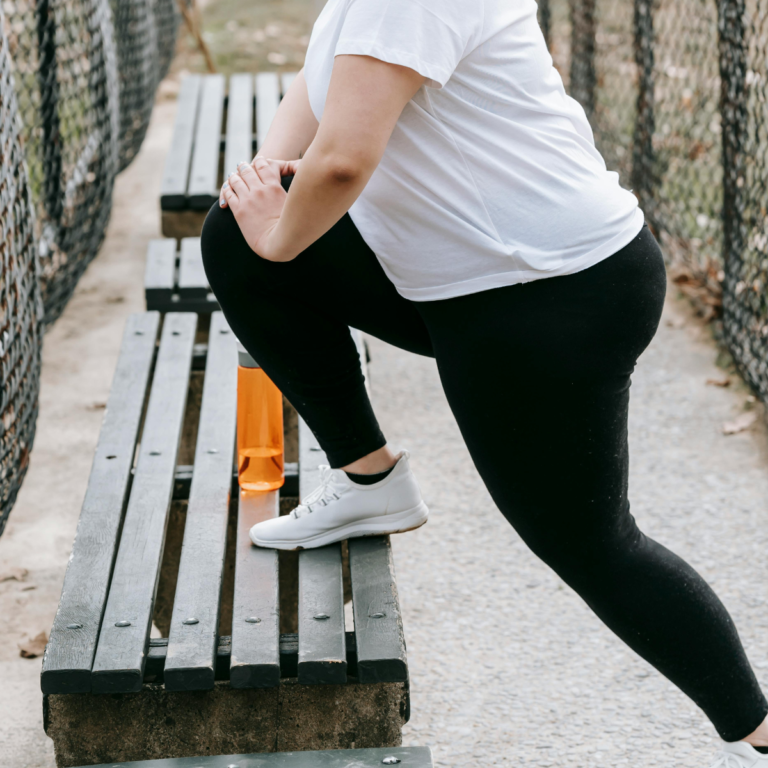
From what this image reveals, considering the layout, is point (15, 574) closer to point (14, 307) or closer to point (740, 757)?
point (14, 307)

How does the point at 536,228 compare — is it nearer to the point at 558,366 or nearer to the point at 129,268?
the point at 558,366

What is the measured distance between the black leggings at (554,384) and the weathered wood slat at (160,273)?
4.27ft

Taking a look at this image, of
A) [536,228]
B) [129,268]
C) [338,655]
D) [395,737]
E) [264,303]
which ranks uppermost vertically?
[536,228]

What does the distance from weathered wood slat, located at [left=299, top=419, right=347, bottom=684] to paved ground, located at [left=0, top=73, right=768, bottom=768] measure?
0.46 metres

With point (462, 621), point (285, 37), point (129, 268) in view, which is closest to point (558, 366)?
point (462, 621)

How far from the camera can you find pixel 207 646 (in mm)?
1718

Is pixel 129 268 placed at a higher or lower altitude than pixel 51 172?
lower

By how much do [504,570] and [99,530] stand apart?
3.69 feet

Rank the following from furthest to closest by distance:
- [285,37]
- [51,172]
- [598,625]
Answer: [285,37], [51,172], [598,625]

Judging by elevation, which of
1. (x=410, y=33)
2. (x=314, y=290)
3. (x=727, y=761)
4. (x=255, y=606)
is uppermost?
(x=410, y=33)

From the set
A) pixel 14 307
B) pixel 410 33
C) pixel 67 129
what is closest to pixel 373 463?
pixel 410 33

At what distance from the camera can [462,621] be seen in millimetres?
2574

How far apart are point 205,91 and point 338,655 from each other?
4.18 meters

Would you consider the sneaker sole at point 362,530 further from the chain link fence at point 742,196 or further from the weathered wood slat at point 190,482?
the chain link fence at point 742,196
